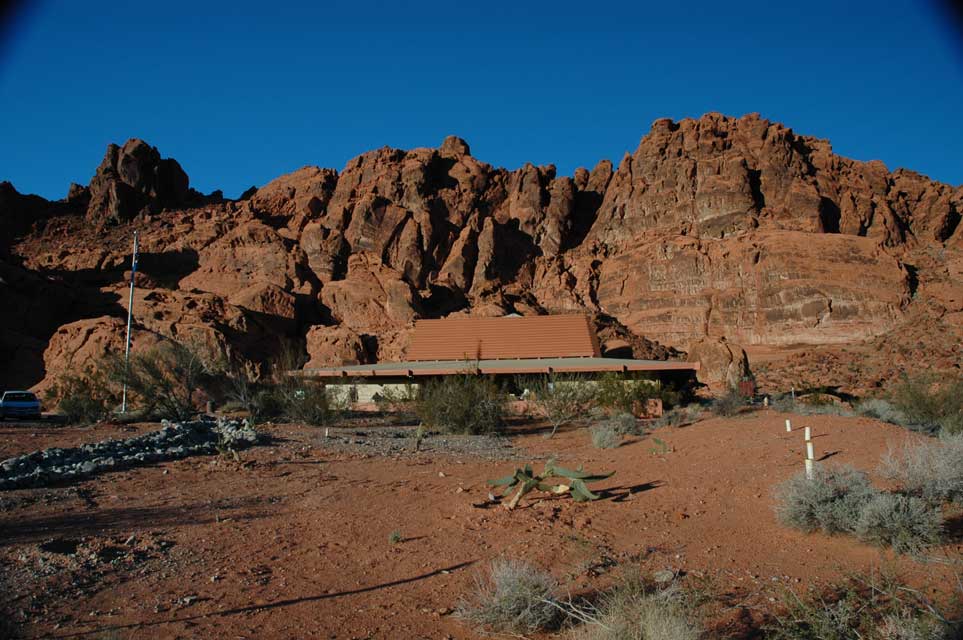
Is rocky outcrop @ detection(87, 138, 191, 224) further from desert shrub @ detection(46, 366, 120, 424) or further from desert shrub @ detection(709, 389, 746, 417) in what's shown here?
desert shrub @ detection(709, 389, 746, 417)

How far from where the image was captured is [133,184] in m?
79.4

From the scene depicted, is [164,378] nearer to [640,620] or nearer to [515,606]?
[515,606]

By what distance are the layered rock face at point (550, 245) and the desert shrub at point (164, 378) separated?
914 inches

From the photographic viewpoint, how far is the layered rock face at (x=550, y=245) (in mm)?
59219

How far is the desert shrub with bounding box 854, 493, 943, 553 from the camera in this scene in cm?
638

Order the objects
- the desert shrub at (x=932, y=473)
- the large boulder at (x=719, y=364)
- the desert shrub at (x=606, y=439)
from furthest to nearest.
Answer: the large boulder at (x=719, y=364)
the desert shrub at (x=606, y=439)
the desert shrub at (x=932, y=473)

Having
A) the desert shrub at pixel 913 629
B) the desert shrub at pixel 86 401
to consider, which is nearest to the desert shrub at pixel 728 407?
the desert shrub at pixel 913 629

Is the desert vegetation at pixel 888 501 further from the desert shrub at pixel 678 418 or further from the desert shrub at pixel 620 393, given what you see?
the desert shrub at pixel 620 393

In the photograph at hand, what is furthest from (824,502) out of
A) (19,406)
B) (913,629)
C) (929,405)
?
(19,406)

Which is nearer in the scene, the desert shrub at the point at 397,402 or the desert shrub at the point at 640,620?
the desert shrub at the point at 640,620

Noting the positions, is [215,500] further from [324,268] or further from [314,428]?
[324,268]

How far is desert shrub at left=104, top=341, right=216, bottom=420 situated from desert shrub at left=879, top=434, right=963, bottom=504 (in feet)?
68.7

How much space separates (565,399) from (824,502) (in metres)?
14.9

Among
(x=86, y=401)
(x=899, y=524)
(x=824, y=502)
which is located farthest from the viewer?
(x=86, y=401)
